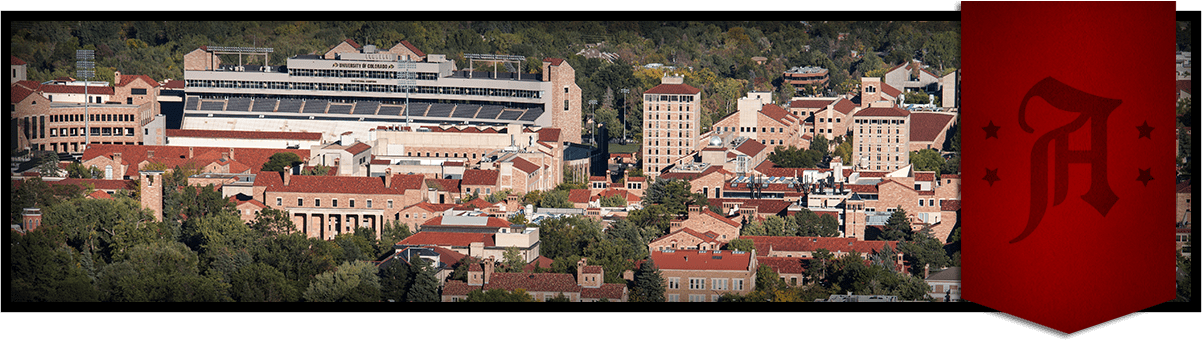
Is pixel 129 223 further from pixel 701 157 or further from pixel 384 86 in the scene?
pixel 384 86

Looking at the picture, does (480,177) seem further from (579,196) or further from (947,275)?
(947,275)

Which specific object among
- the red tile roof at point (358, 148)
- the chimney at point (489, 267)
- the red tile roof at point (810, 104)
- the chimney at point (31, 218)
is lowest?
the chimney at point (489, 267)

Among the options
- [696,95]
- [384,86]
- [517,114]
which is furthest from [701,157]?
[384,86]

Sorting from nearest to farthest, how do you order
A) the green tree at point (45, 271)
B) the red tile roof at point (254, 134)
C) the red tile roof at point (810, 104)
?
the green tree at point (45, 271) → the red tile roof at point (810, 104) → the red tile roof at point (254, 134)

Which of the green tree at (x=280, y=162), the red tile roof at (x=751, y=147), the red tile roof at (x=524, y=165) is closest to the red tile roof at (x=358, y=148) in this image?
the green tree at (x=280, y=162)

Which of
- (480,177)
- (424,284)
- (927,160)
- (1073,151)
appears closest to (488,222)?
(424,284)

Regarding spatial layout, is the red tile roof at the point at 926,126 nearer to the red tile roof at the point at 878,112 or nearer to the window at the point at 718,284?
the red tile roof at the point at 878,112
